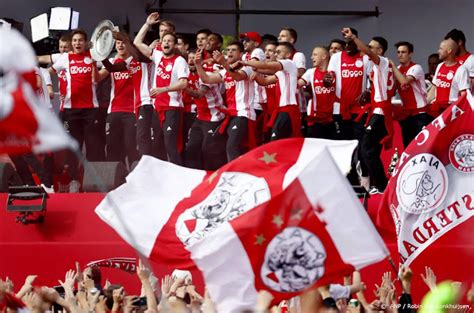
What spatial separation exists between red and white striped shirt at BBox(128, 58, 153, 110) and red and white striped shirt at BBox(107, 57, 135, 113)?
0.36 ft

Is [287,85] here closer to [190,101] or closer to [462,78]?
[190,101]

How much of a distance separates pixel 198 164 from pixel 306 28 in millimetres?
5488

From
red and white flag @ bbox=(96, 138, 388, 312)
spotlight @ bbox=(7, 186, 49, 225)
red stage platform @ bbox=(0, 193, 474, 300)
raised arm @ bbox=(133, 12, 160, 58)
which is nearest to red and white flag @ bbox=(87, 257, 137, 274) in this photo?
red stage platform @ bbox=(0, 193, 474, 300)

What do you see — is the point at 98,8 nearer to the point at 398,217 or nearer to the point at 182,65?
the point at 182,65

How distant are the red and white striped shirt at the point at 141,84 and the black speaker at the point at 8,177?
4.77 feet

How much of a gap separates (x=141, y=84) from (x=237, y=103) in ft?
3.57

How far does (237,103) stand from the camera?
16938 millimetres

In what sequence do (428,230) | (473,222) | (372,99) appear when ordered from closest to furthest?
(428,230) → (473,222) → (372,99)

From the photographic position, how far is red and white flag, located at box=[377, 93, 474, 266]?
530 inches

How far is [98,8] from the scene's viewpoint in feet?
71.4

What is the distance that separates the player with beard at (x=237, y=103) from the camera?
16.7 m

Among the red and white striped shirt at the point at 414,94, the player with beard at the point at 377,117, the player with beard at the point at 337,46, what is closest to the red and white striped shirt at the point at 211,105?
the player with beard at the point at 337,46

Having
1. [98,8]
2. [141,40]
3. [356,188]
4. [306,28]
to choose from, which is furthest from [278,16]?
[356,188]

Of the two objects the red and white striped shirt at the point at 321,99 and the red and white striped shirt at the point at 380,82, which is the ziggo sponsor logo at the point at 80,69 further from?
the red and white striped shirt at the point at 380,82
